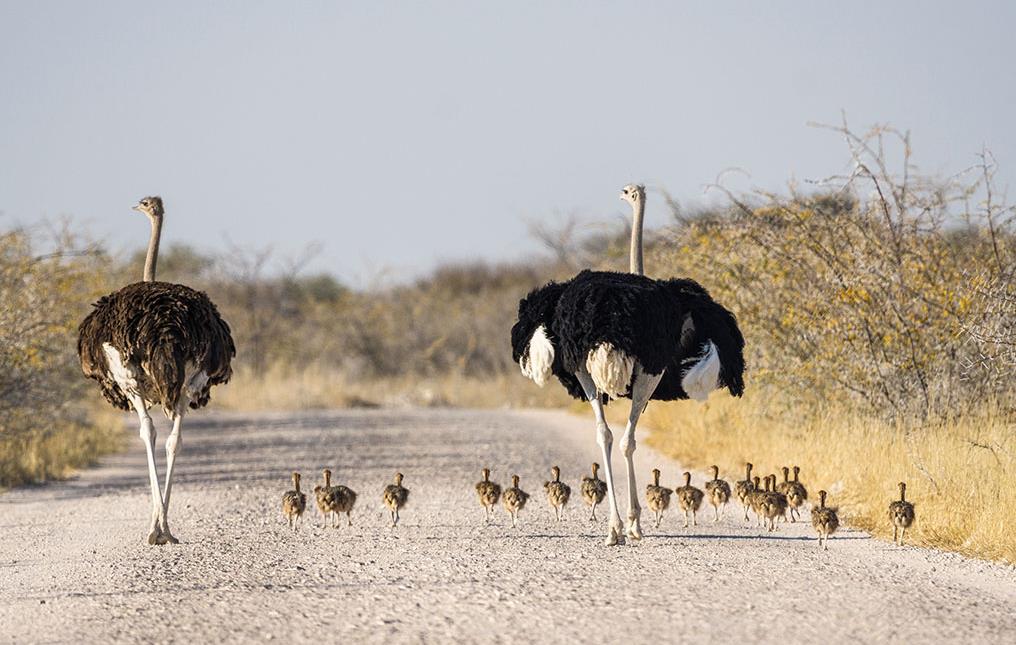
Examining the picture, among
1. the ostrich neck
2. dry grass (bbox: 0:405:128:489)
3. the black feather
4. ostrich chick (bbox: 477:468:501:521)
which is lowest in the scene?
ostrich chick (bbox: 477:468:501:521)

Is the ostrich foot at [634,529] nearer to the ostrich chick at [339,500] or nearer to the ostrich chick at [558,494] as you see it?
the ostrich chick at [558,494]

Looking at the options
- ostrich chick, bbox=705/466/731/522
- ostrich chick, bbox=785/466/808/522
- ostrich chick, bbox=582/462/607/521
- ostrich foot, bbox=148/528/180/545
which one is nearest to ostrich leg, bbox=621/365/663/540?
ostrich chick, bbox=582/462/607/521

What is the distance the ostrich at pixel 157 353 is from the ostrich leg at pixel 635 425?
10.8ft

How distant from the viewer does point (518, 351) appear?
462 inches

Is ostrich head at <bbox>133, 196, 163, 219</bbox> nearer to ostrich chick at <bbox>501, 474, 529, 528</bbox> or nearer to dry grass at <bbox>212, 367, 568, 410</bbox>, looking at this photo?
ostrich chick at <bbox>501, 474, 529, 528</bbox>

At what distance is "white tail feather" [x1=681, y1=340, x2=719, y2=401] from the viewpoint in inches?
468

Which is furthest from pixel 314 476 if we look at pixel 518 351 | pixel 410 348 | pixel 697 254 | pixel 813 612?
pixel 410 348

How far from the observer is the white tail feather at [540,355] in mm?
11336

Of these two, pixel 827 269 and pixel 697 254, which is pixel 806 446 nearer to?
pixel 827 269

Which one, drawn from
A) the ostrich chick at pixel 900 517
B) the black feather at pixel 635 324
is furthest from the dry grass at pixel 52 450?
the ostrich chick at pixel 900 517

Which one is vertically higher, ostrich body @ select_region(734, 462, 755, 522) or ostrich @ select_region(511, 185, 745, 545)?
ostrich @ select_region(511, 185, 745, 545)

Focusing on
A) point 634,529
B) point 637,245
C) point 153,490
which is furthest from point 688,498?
point 153,490

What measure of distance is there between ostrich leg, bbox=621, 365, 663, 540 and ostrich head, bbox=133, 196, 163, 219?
523 centimetres

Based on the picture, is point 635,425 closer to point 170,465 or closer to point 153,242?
point 170,465
